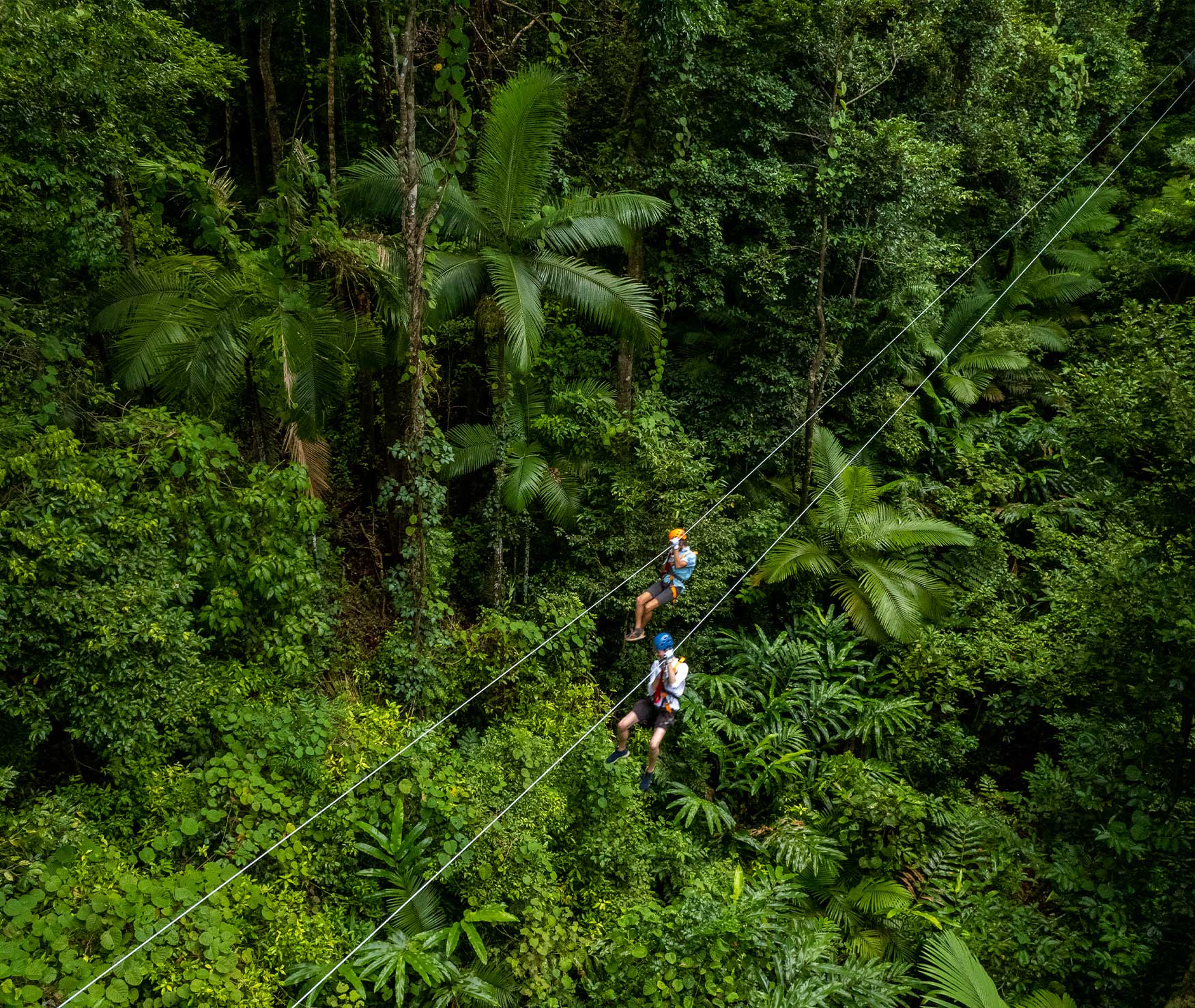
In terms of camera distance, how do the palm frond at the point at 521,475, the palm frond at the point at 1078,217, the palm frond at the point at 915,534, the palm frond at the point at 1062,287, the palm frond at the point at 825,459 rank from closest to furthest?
1. the palm frond at the point at 521,475
2. the palm frond at the point at 915,534
3. the palm frond at the point at 825,459
4. the palm frond at the point at 1062,287
5. the palm frond at the point at 1078,217

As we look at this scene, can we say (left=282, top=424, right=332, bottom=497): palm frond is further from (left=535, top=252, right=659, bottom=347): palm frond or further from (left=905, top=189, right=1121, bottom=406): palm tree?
(left=905, top=189, right=1121, bottom=406): palm tree

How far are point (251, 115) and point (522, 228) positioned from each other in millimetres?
6988

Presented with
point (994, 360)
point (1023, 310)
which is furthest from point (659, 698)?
point (1023, 310)

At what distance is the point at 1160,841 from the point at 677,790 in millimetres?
4414

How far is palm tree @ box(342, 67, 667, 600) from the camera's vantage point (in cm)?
791

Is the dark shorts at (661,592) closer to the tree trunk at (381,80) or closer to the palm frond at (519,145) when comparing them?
the palm frond at (519,145)

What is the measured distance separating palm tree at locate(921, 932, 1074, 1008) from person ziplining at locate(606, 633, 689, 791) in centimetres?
273

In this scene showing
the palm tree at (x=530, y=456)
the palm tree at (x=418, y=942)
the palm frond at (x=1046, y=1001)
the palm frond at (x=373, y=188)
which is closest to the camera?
the palm tree at (x=418, y=942)

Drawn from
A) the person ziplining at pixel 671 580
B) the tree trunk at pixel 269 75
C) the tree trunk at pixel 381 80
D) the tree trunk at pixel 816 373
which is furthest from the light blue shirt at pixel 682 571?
the tree trunk at pixel 269 75

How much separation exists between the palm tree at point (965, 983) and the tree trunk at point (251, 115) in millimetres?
13936

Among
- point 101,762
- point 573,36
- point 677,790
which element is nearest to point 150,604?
point 101,762

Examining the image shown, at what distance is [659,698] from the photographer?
6.91 meters

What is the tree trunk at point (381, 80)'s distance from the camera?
27.5 feet

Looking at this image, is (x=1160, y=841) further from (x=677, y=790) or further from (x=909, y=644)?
(x=677, y=790)
